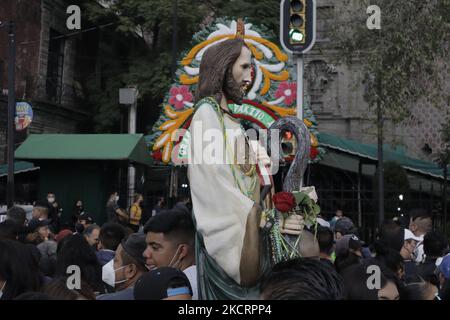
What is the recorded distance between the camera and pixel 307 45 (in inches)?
322

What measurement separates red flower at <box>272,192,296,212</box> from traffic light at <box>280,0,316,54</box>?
4.88 m

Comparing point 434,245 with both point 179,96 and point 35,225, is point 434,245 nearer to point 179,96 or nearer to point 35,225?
point 35,225

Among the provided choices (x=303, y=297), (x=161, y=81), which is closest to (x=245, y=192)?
(x=303, y=297)

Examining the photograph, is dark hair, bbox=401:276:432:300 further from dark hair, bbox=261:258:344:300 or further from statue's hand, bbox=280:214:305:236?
dark hair, bbox=261:258:344:300

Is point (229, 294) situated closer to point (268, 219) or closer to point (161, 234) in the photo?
point (268, 219)

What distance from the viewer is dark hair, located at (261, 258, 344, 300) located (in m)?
2.58

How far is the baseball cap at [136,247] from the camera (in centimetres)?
495

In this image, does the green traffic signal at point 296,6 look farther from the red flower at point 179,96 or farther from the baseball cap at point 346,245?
the red flower at point 179,96

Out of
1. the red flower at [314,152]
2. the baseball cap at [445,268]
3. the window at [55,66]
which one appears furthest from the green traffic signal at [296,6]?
the window at [55,66]

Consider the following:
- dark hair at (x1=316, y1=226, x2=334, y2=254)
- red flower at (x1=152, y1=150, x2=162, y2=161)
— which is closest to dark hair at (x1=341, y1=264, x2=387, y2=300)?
dark hair at (x1=316, y1=226, x2=334, y2=254)

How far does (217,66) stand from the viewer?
3.80 meters

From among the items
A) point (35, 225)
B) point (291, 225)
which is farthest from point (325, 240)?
point (35, 225)

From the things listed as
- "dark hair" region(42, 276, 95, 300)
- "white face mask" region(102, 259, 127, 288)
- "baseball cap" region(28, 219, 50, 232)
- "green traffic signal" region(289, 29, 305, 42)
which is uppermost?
"green traffic signal" region(289, 29, 305, 42)

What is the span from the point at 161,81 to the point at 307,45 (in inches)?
646
